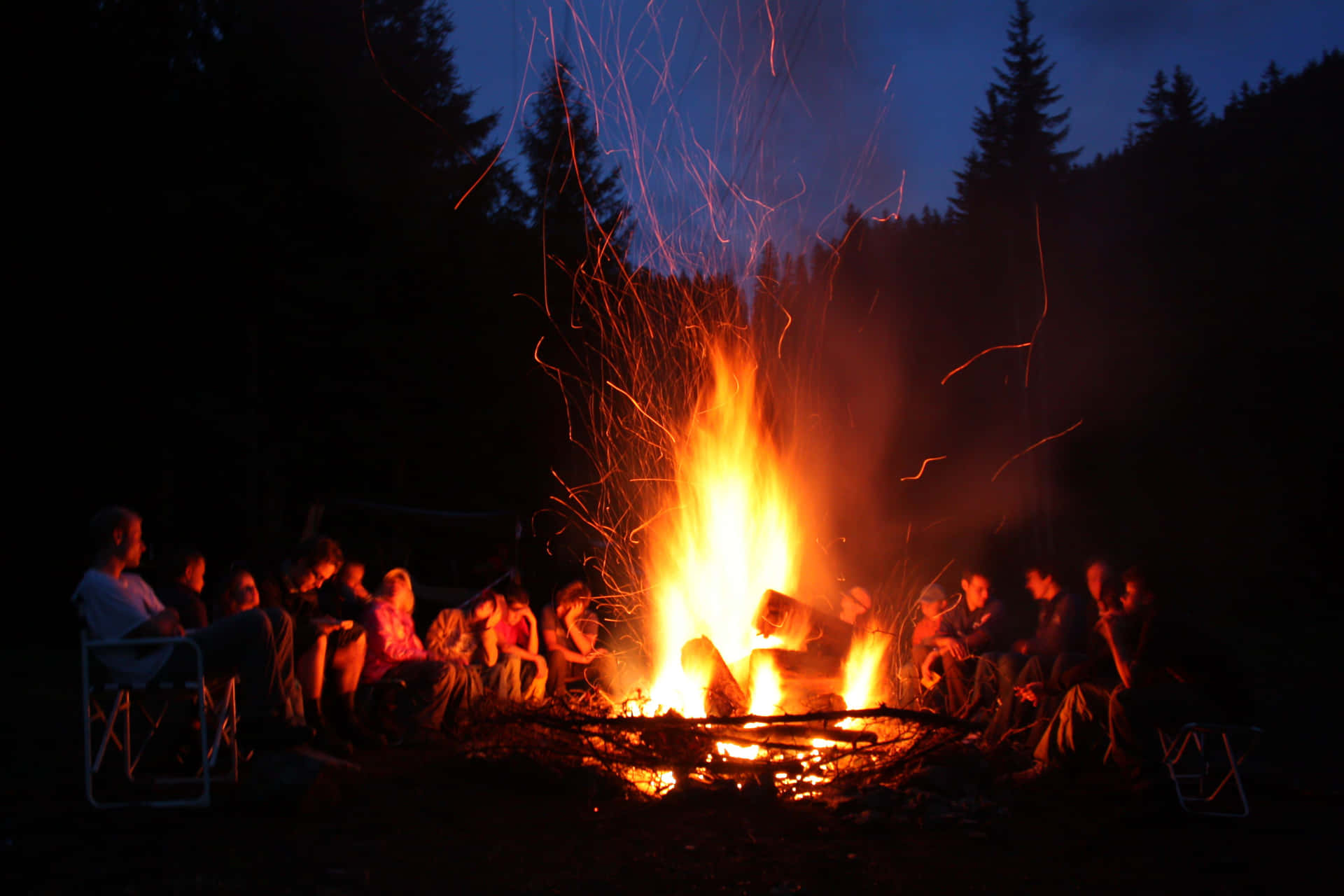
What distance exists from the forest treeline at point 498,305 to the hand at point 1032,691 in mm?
4005

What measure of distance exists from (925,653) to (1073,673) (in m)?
1.78

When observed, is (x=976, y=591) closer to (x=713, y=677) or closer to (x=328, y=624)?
(x=713, y=677)

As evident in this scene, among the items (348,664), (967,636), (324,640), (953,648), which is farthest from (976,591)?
(324,640)

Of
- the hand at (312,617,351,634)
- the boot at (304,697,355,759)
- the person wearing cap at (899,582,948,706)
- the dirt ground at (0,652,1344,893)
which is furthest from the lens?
the person wearing cap at (899,582,948,706)

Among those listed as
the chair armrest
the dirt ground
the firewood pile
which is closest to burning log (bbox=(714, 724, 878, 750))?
the firewood pile

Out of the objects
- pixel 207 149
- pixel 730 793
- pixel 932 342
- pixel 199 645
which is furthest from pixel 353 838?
pixel 932 342

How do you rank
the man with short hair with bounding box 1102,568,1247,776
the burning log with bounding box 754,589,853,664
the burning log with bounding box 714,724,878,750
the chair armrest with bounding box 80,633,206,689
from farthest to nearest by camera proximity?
the burning log with bounding box 754,589,853,664 < the burning log with bounding box 714,724,878,750 < the man with short hair with bounding box 1102,568,1247,776 < the chair armrest with bounding box 80,633,206,689

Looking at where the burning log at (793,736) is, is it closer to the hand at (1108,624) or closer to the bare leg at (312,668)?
the hand at (1108,624)

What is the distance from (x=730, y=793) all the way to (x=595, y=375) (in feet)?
55.8

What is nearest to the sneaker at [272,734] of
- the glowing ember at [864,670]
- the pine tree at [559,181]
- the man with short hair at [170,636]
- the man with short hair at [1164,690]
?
the man with short hair at [170,636]

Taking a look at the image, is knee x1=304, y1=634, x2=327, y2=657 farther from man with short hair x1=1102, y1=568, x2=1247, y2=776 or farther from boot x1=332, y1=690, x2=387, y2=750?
man with short hair x1=1102, y1=568, x2=1247, y2=776

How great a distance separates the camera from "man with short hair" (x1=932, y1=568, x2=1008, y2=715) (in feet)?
22.2

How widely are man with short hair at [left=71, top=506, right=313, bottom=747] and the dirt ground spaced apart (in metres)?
0.33

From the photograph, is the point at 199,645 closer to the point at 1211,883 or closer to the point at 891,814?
the point at 891,814
